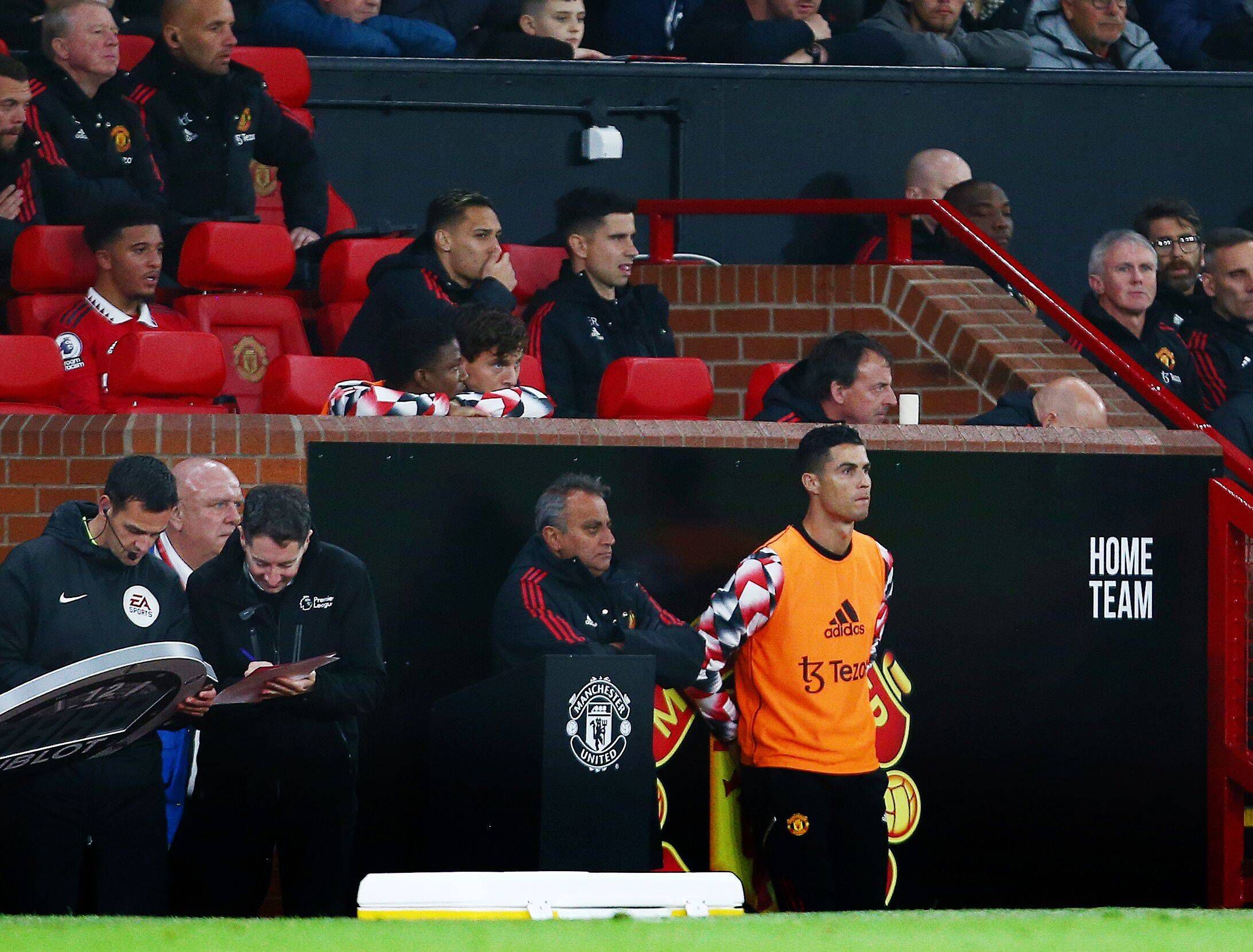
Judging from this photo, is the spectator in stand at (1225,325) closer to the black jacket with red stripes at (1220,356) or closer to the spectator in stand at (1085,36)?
the black jacket with red stripes at (1220,356)

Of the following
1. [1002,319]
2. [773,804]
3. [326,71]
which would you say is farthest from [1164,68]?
[773,804]

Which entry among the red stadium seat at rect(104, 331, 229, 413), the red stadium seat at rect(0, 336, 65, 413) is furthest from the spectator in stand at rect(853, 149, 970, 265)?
the red stadium seat at rect(0, 336, 65, 413)

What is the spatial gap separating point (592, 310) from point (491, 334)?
1383 mm

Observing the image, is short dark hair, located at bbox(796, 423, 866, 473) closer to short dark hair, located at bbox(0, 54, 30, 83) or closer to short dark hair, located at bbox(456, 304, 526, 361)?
short dark hair, located at bbox(456, 304, 526, 361)

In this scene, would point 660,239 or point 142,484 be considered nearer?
point 142,484

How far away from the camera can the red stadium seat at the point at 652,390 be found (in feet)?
24.9

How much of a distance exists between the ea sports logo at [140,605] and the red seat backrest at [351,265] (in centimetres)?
278

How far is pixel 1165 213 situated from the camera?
9805mm

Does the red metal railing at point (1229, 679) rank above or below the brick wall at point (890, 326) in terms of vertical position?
below

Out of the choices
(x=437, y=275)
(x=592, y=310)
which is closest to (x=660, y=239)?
(x=592, y=310)

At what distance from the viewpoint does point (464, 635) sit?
Result: 22.1ft

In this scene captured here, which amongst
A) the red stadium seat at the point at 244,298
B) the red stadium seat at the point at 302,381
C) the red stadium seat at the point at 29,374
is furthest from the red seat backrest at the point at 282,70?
the red stadium seat at the point at 29,374

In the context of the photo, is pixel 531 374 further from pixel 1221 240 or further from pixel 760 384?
pixel 1221 240

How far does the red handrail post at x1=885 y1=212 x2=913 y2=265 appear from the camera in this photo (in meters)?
9.28
